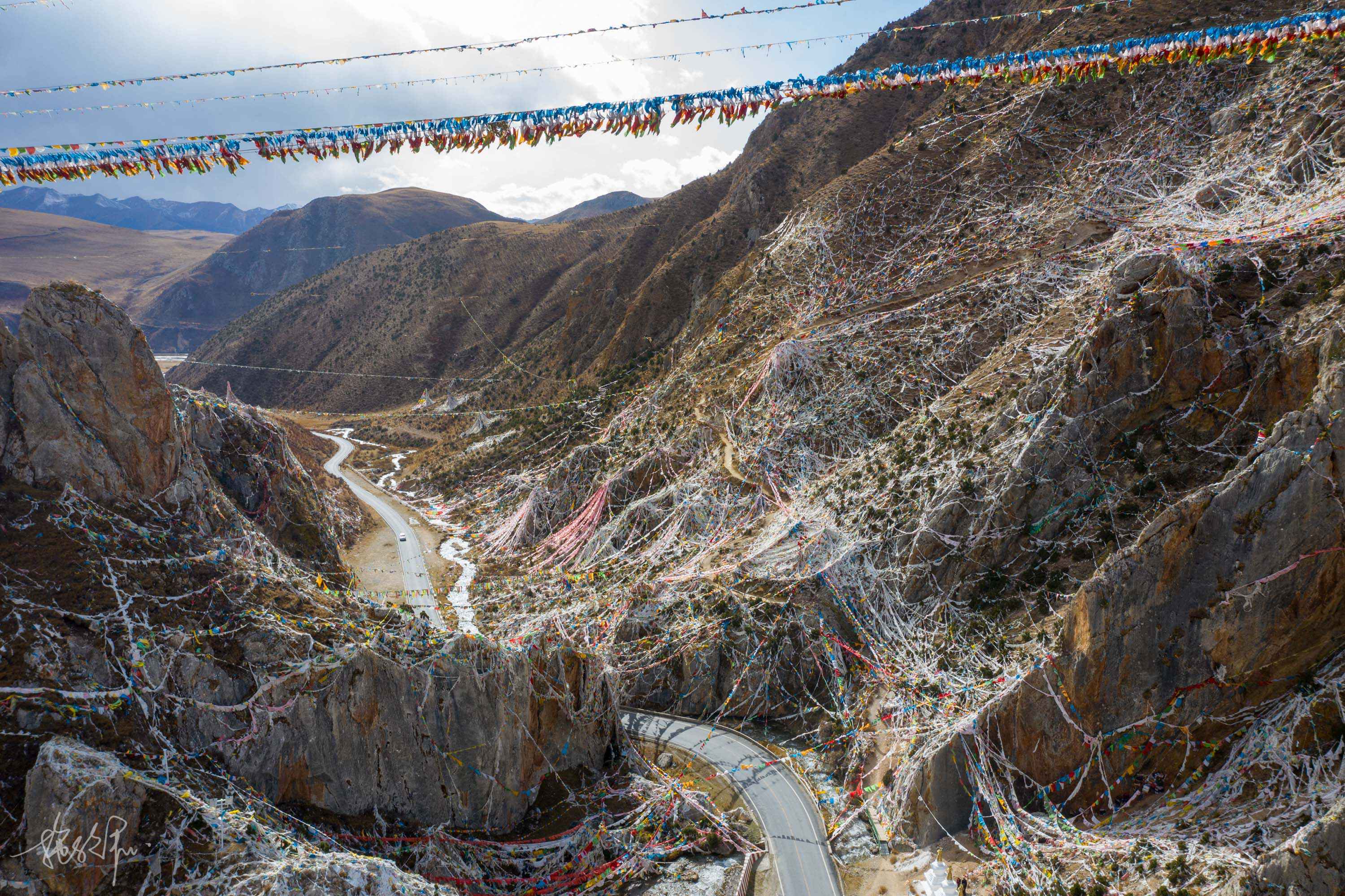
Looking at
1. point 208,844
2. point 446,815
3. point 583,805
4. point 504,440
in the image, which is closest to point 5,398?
point 208,844

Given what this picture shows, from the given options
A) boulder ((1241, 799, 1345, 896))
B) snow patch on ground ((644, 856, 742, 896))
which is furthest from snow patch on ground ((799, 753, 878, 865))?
boulder ((1241, 799, 1345, 896))

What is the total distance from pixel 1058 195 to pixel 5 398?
40.7 m

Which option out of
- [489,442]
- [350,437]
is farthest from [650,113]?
[350,437]

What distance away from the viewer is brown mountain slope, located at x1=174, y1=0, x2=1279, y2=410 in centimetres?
5153

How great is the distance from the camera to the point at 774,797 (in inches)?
867

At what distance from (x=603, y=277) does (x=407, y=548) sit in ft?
124

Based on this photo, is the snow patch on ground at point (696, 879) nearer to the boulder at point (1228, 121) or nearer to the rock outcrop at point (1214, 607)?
the rock outcrop at point (1214, 607)

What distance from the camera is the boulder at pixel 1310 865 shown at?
36.0 feet

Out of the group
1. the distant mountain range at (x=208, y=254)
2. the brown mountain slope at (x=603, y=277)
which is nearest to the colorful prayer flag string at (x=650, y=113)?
the brown mountain slope at (x=603, y=277)

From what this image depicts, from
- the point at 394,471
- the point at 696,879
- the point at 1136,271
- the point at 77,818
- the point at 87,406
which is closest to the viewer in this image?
the point at 77,818

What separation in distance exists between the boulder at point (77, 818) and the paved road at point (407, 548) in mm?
11076

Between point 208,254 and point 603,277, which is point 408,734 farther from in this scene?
point 208,254

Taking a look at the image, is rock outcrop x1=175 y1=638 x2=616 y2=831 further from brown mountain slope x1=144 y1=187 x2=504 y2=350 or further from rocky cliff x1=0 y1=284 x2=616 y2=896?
brown mountain slope x1=144 y1=187 x2=504 y2=350

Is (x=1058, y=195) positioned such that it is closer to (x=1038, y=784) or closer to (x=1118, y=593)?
(x=1118, y=593)
